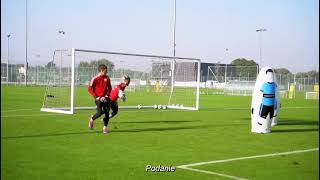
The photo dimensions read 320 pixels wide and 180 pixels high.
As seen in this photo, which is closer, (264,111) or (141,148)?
(141,148)

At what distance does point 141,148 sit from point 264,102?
5.06 meters

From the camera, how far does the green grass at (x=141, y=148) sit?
28.6 feet

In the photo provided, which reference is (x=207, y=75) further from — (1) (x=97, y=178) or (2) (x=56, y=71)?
(1) (x=97, y=178)

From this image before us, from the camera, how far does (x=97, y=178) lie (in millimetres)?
8125

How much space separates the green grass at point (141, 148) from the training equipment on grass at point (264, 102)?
44 cm

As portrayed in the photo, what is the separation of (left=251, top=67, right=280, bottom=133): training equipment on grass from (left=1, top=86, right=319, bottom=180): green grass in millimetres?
435

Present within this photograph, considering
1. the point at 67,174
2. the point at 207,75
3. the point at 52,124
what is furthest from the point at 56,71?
the point at 207,75

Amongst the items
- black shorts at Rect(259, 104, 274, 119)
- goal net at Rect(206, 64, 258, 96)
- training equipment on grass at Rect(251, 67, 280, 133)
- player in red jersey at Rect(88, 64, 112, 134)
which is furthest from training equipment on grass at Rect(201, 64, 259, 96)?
player in red jersey at Rect(88, 64, 112, 134)

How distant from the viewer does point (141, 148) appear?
11.5 metres

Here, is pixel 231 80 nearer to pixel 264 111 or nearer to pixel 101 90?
pixel 264 111

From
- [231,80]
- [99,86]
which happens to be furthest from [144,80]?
[231,80]

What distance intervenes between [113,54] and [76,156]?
15146 millimetres

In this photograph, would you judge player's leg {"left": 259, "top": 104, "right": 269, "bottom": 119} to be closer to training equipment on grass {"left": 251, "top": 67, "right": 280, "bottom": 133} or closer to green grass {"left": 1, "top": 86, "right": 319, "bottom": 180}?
→ training equipment on grass {"left": 251, "top": 67, "right": 280, "bottom": 133}

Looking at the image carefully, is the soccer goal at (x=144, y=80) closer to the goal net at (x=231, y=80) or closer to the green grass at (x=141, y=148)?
the green grass at (x=141, y=148)
